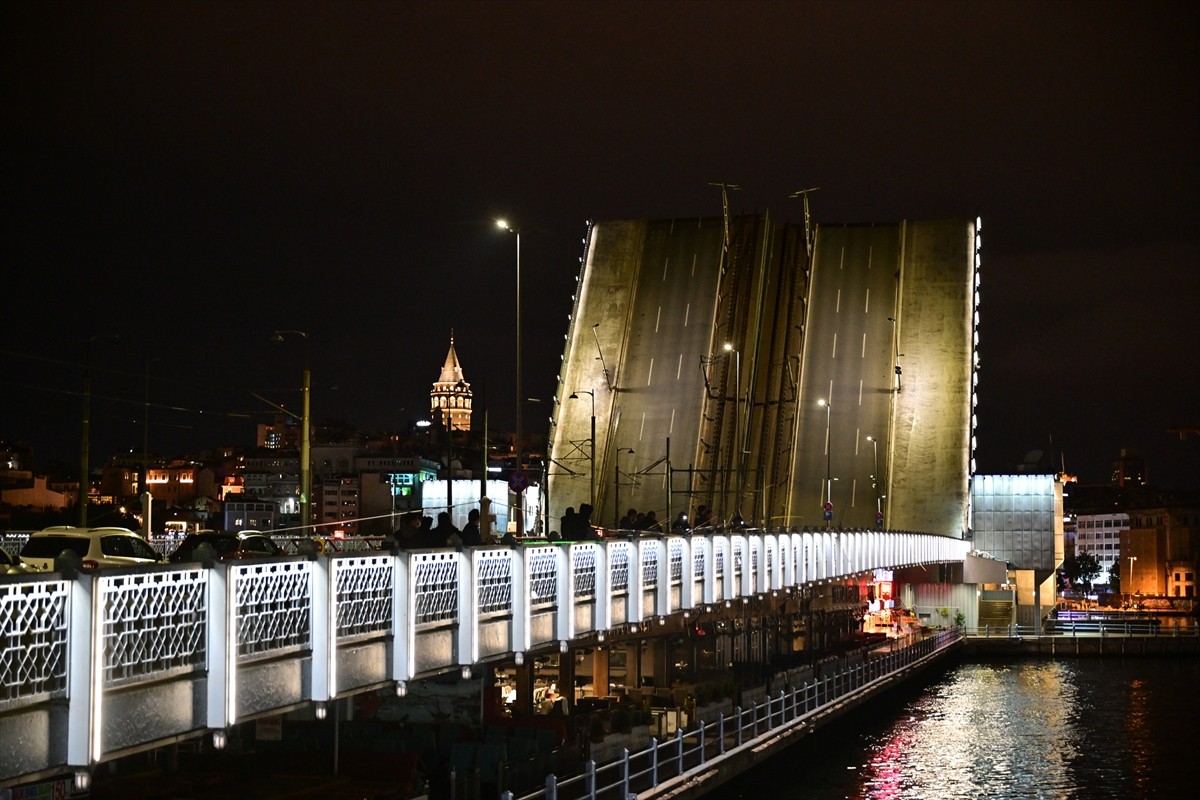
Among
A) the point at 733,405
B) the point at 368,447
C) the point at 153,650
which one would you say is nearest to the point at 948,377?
the point at 733,405

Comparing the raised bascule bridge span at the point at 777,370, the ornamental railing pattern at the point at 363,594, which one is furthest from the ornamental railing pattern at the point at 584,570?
the raised bascule bridge span at the point at 777,370

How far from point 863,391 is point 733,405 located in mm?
4426

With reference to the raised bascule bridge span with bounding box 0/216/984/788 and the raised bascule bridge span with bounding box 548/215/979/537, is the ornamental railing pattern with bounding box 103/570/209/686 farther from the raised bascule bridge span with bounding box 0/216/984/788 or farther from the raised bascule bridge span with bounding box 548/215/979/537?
the raised bascule bridge span with bounding box 548/215/979/537

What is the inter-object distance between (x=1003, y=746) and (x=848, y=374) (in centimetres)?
2002

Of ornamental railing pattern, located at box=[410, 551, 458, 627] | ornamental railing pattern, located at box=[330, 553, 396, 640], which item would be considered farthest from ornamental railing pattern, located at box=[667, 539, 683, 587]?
ornamental railing pattern, located at box=[330, 553, 396, 640]

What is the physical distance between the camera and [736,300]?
5172 cm

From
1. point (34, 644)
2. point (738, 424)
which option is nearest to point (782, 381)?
point (738, 424)

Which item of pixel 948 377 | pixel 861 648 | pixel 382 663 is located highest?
pixel 948 377

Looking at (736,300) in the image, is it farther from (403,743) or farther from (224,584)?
(224,584)

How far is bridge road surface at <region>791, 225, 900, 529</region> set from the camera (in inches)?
2016

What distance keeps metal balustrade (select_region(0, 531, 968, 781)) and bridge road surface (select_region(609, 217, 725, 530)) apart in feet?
109

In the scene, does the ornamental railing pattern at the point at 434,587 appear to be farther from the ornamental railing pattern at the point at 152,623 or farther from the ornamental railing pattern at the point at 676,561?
the ornamental railing pattern at the point at 676,561

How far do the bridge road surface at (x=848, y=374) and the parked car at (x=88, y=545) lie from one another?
1247 inches

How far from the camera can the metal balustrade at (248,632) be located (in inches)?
312
